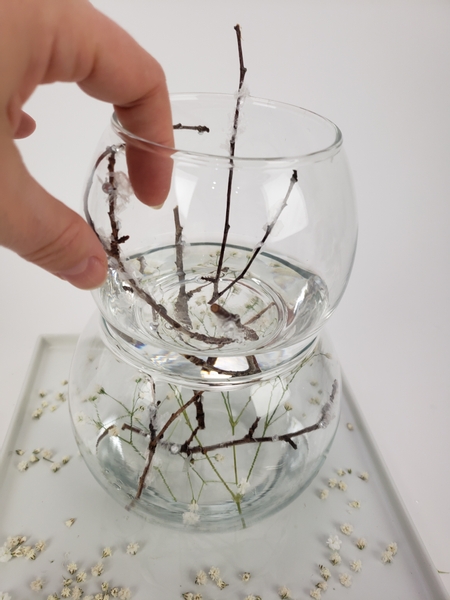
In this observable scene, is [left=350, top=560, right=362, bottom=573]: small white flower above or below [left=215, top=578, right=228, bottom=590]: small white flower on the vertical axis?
above

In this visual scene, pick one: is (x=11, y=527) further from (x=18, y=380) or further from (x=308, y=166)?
(x=308, y=166)

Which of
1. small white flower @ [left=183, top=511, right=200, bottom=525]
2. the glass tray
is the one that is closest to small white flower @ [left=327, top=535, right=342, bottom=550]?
the glass tray

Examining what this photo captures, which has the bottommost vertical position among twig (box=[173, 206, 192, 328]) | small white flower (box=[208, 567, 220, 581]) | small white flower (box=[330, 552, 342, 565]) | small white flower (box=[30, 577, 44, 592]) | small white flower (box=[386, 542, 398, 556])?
small white flower (box=[30, 577, 44, 592])

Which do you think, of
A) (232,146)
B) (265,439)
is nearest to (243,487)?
(265,439)

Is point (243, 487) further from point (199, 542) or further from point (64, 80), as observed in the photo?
point (64, 80)

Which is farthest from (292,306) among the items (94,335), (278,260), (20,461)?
(20,461)

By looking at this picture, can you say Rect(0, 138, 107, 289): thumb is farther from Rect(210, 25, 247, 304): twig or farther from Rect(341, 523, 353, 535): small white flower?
Rect(341, 523, 353, 535): small white flower

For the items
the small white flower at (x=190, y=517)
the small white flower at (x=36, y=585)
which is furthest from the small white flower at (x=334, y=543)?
the small white flower at (x=36, y=585)

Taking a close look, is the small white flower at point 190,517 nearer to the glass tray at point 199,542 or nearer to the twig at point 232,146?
the glass tray at point 199,542
